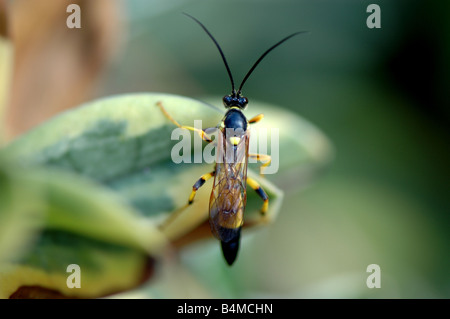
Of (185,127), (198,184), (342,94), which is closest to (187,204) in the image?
(198,184)

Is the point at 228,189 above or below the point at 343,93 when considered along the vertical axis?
below

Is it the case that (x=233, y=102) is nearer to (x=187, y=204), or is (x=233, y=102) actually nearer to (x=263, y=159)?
(x=263, y=159)

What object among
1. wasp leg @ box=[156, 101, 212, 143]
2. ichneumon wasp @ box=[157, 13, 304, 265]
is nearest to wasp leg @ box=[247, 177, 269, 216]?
→ ichneumon wasp @ box=[157, 13, 304, 265]

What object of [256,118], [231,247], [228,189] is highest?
[256,118]

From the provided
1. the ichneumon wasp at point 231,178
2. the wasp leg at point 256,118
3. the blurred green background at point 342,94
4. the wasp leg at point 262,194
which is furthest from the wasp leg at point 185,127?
the blurred green background at point 342,94

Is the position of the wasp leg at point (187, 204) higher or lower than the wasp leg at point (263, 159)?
lower

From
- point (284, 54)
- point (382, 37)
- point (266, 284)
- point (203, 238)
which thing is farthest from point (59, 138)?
point (382, 37)

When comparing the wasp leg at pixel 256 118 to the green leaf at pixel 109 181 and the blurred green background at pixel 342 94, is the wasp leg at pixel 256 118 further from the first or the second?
the blurred green background at pixel 342 94

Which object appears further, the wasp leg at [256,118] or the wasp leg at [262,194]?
the wasp leg at [256,118]

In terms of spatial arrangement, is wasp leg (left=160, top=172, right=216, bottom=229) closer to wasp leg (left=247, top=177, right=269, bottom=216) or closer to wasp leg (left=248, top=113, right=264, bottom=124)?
wasp leg (left=247, top=177, right=269, bottom=216)
